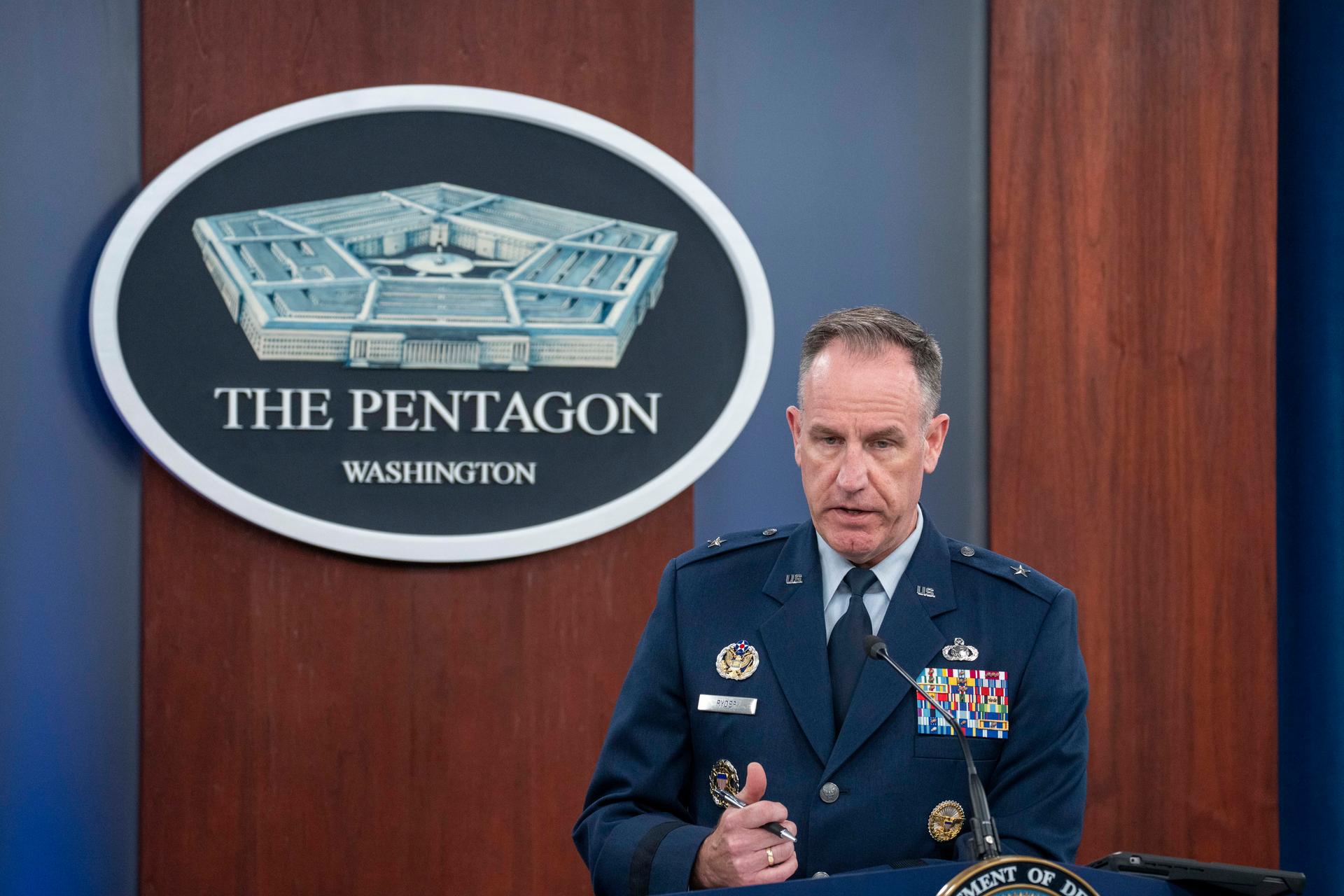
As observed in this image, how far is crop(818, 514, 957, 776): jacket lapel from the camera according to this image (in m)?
1.35

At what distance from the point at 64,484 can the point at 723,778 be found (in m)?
1.41

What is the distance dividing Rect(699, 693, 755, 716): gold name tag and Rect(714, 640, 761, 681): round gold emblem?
0.09 feet

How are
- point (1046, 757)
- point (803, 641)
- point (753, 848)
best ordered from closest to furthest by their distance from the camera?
point (753, 848) → point (1046, 757) → point (803, 641)

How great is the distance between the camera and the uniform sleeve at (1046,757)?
128 cm

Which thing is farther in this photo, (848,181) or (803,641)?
(848,181)

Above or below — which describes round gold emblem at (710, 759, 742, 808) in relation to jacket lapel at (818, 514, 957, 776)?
below

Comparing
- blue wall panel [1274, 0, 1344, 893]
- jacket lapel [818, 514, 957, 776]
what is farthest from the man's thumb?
blue wall panel [1274, 0, 1344, 893]

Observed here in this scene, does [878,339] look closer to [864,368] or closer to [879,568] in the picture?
[864,368]

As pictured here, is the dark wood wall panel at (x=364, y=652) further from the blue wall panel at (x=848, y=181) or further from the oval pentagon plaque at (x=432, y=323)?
the blue wall panel at (x=848, y=181)

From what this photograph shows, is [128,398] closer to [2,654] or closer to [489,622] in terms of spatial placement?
[2,654]

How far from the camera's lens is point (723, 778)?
55.7 inches

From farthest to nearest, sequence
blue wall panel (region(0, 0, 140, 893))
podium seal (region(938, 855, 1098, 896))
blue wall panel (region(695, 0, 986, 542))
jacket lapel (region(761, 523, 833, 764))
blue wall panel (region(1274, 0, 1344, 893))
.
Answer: blue wall panel (region(1274, 0, 1344, 893)) → blue wall panel (region(695, 0, 986, 542)) → blue wall panel (region(0, 0, 140, 893)) → jacket lapel (region(761, 523, 833, 764)) → podium seal (region(938, 855, 1098, 896))

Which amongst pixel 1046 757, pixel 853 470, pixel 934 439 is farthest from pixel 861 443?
pixel 1046 757

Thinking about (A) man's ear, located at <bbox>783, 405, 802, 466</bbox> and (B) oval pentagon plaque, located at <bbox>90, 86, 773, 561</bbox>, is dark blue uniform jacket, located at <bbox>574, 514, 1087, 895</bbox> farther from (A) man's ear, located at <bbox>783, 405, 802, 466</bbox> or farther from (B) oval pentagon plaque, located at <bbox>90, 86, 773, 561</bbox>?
(B) oval pentagon plaque, located at <bbox>90, 86, 773, 561</bbox>
